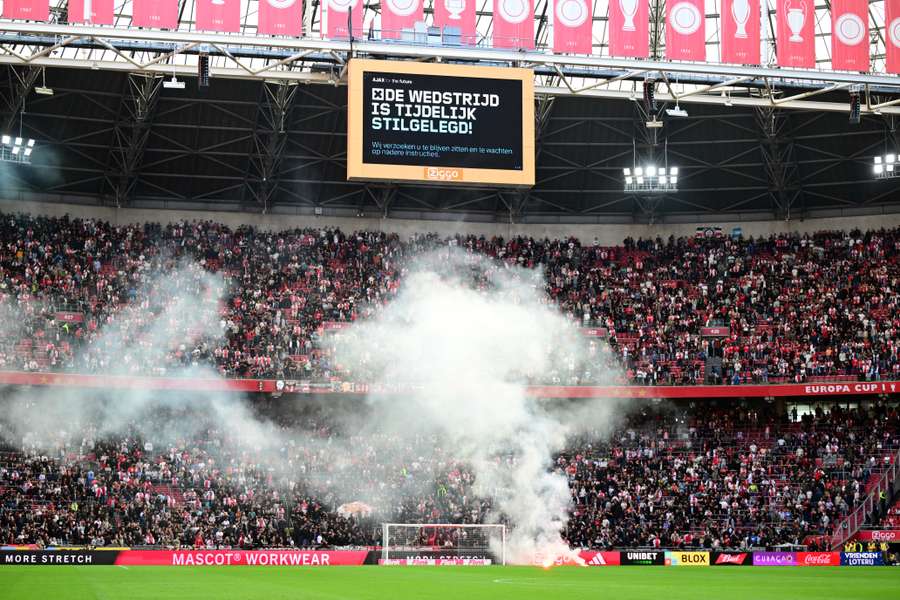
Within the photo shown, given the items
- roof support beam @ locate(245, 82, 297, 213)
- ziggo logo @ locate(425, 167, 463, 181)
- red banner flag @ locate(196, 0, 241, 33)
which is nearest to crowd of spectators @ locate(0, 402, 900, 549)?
roof support beam @ locate(245, 82, 297, 213)

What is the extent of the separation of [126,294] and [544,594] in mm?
31596

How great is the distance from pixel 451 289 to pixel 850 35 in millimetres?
21843

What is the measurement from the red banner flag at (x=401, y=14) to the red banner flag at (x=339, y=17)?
3.00 feet

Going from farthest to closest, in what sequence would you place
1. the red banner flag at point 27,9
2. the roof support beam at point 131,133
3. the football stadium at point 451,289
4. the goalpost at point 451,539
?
the roof support beam at point 131,133
the goalpost at point 451,539
the football stadium at point 451,289
the red banner flag at point 27,9

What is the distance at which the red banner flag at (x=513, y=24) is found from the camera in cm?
3594

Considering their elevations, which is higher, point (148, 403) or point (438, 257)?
point (438, 257)

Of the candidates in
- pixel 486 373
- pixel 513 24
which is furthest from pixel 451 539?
pixel 513 24

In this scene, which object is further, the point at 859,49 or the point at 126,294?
the point at 126,294

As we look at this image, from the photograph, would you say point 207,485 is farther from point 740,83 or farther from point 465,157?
point 740,83

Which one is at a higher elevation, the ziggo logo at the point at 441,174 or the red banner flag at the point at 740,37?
the red banner flag at the point at 740,37

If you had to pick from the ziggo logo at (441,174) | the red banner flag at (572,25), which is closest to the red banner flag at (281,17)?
the ziggo logo at (441,174)

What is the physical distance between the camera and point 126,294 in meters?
48.5

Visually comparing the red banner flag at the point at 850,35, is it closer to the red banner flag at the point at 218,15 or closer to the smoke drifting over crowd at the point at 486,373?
the smoke drifting over crowd at the point at 486,373

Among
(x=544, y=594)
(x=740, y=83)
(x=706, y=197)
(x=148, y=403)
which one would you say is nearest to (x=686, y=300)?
(x=706, y=197)
